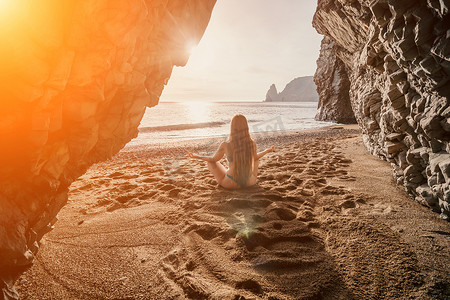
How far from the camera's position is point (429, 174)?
121 inches

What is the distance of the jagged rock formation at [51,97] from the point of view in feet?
6.38

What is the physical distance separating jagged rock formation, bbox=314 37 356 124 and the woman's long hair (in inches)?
953

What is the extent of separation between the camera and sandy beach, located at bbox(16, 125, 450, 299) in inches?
80.3

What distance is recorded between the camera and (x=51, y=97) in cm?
227

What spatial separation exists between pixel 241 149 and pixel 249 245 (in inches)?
76.4

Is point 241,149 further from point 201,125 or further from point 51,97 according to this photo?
point 201,125

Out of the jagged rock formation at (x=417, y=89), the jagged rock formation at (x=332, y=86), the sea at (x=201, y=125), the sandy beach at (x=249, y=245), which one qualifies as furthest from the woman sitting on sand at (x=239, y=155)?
the jagged rock formation at (x=332, y=86)

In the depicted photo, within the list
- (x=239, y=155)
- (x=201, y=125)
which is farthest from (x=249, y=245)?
(x=201, y=125)

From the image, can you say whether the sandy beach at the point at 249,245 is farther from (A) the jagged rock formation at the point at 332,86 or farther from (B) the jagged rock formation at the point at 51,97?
(A) the jagged rock formation at the point at 332,86

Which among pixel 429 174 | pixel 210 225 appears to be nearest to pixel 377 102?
pixel 429 174

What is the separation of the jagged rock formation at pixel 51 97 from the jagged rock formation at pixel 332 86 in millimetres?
25549

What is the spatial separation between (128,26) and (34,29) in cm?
139

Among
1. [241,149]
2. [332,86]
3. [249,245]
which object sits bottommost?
[249,245]

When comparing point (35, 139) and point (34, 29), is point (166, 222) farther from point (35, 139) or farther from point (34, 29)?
point (34, 29)
